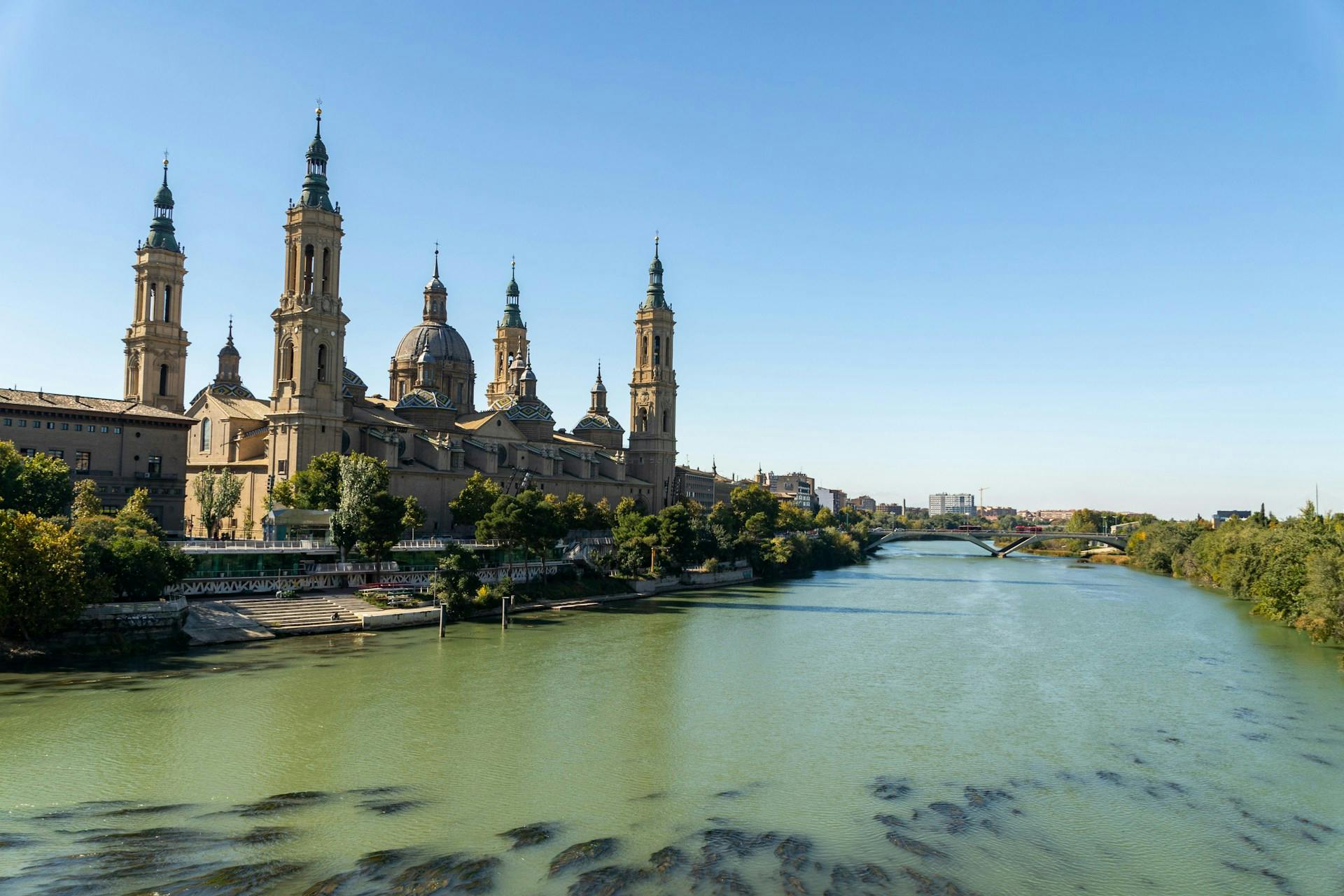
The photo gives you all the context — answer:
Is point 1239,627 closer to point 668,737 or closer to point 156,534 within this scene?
point 668,737

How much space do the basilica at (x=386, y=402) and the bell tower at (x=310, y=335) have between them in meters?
0.08

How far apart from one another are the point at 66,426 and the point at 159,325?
588 inches

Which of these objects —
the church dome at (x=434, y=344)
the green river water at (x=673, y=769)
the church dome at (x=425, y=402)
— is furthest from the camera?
the church dome at (x=434, y=344)

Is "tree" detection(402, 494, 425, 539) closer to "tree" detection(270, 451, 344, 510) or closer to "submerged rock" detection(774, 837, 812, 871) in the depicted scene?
"tree" detection(270, 451, 344, 510)

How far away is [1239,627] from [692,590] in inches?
1189

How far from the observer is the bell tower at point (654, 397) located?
86.2 meters

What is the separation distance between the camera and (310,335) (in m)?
54.7

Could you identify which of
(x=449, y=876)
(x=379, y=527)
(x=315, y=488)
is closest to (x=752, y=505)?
(x=315, y=488)

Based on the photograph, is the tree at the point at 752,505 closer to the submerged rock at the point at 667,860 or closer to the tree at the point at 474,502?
the tree at the point at 474,502

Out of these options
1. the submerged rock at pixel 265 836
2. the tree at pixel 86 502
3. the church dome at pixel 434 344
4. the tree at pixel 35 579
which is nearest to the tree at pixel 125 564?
the tree at pixel 35 579

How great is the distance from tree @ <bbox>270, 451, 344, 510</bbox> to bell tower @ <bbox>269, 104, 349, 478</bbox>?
3419mm

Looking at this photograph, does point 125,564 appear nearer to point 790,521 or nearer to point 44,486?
point 44,486

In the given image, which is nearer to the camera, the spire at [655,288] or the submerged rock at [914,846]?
the submerged rock at [914,846]

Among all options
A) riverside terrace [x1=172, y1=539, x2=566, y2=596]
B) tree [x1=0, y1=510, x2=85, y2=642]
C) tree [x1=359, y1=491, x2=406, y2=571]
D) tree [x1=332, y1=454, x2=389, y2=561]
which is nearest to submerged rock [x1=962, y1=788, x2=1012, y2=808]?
tree [x1=0, y1=510, x2=85, y2=642]
